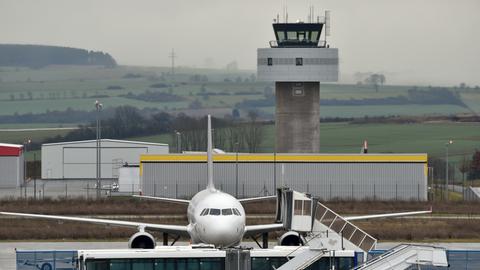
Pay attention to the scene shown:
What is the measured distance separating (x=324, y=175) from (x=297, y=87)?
44.1 ft

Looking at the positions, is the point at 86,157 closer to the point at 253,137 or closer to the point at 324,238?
the point at 253,137

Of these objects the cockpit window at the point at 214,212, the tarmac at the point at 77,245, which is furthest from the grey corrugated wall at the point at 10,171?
the cockpit window at the point at 214,212

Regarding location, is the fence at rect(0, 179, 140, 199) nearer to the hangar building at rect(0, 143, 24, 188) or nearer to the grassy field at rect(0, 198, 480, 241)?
the hangar building at rect(0, 143, 24, 188)

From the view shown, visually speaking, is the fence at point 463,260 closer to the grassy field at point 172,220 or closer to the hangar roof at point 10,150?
the grassy field at point 172,220

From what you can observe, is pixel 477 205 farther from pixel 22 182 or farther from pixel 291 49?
pixel 22 182

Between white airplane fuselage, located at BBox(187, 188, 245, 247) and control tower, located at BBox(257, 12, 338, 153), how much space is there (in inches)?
2668

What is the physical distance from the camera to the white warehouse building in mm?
154000

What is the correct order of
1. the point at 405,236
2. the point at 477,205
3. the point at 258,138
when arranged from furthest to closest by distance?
the point at 258,138 → the point at 477,205 → the point at 405,236

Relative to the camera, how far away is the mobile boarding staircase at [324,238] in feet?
143

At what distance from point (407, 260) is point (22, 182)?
10141 cm

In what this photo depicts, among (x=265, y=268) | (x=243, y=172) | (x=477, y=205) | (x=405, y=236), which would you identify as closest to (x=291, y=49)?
(x=243, y=172)

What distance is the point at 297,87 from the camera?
125 meters

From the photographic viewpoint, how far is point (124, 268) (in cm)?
4453

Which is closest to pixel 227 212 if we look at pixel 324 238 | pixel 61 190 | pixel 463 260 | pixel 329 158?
pixel 324 238
